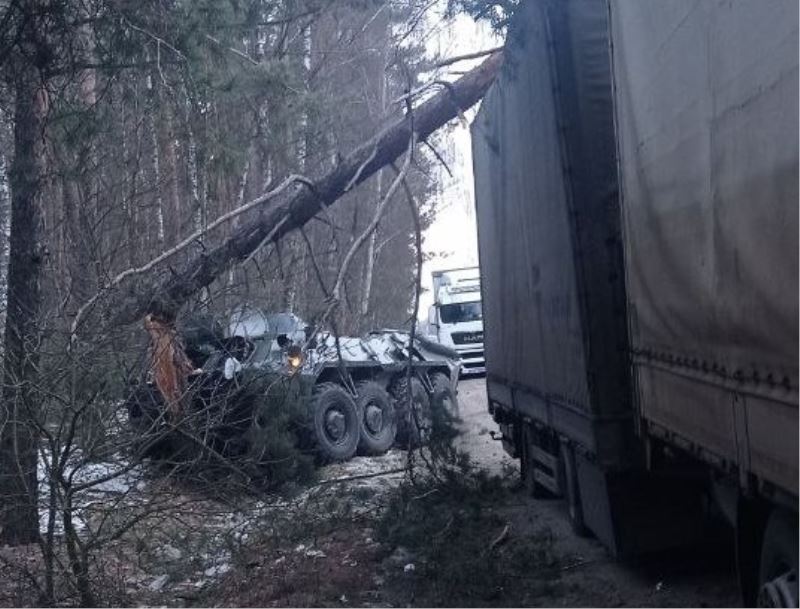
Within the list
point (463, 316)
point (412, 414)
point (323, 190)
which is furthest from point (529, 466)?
point (463, 316)

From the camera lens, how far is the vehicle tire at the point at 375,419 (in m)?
15.8

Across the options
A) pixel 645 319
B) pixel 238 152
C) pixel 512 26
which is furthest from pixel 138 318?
pixel 645 319

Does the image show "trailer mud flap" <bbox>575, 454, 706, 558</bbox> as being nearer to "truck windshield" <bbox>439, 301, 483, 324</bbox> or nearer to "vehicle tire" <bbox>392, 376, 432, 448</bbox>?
"vehicle tire" <bbox>392, 376, 432, 448</bbox>

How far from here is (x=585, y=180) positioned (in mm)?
7473

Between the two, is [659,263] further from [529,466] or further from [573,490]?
[529,466]

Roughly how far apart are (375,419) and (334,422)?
118 cm

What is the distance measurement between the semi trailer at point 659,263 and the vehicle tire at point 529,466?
1.02 feet

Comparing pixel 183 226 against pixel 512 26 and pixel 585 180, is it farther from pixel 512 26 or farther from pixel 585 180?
pixel 585 180

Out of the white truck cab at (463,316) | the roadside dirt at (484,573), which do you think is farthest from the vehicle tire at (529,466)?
the white truck cab at (463,316)

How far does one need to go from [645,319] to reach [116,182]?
10689 mm

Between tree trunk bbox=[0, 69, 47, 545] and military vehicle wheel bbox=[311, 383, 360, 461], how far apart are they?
4.61 meters

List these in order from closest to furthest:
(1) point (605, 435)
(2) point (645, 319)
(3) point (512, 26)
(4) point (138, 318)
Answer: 1. (2) point (645, 319)
2. (1) point (605, 435)
3. (3) point (512, 26)
4. (4) point (138, 318)

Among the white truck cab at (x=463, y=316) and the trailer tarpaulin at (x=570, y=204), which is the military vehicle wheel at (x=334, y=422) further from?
the white truck cab at (x=463, y=316)

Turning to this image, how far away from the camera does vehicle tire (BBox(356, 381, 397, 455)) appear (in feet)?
51.7
